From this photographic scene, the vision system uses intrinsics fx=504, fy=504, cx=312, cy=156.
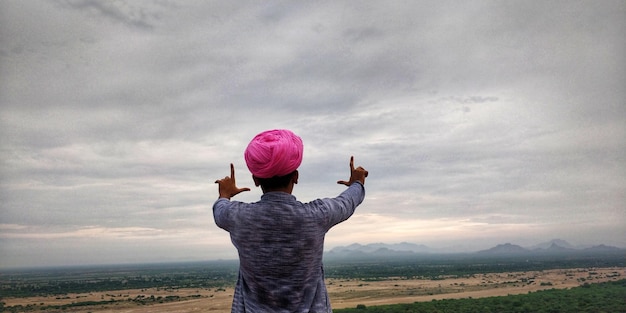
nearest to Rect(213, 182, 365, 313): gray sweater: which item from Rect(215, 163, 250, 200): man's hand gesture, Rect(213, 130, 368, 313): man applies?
Rect(213, 130, 368, 313): man

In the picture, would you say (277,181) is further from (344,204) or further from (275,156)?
(344,204)

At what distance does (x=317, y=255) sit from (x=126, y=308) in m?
39.3

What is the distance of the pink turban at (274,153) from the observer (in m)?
1.33

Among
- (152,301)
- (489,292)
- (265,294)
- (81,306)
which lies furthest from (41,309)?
(265,294)

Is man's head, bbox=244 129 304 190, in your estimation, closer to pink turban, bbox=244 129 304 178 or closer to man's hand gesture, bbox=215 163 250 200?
pink turban, bbox=244 129 304 178

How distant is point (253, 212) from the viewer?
1.36 m

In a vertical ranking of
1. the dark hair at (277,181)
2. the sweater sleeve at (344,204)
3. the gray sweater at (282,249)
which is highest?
the dark hair at (277,181)

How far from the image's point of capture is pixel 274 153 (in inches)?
52.1

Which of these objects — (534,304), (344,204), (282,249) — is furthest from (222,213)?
(534,304)

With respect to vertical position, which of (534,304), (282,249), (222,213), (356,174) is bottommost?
(534,304)

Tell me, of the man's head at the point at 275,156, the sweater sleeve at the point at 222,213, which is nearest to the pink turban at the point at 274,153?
the man's head at the point at 275,156

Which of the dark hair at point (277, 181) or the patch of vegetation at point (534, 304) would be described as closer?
the dark hair at point (277, 181)

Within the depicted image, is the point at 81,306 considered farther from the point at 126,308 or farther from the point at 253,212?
the point at 253,212

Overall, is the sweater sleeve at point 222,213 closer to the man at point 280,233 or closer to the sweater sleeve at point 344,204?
the man at point 280,233
